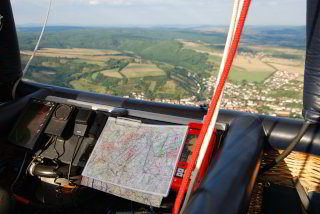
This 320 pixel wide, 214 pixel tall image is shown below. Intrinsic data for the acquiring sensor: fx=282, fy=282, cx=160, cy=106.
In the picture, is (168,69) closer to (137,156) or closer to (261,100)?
(261,100)

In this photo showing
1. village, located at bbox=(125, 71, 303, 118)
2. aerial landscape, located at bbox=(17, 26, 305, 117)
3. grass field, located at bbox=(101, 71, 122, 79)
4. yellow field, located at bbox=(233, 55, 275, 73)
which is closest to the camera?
village, located at bbox=(125, 71, 303, 118)

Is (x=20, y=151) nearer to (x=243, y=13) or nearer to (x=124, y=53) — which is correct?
(x=243, y=13)

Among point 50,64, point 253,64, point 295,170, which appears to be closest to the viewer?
point 295,170

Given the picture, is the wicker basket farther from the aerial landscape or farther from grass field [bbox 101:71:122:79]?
grass field [bbox 101:71:122:79]

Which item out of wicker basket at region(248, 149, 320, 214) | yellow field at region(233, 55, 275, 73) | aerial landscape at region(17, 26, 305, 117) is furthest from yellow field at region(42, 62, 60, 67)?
wicker basket at region(248, 149, 320, 214)

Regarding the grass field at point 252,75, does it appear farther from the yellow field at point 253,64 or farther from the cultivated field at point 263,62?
the yellow field at point 253,64

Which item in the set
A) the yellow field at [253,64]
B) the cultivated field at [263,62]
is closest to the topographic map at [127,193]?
the cultivated field at [263,62]

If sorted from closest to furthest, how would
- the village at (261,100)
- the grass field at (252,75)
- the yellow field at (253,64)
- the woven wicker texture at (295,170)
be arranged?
the woven wicker texture at (295,170) < the village at (261,100) < the grass field at (252,75) < the yellow field at (253,64)

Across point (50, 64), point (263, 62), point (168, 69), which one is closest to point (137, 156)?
point (50, 64)
